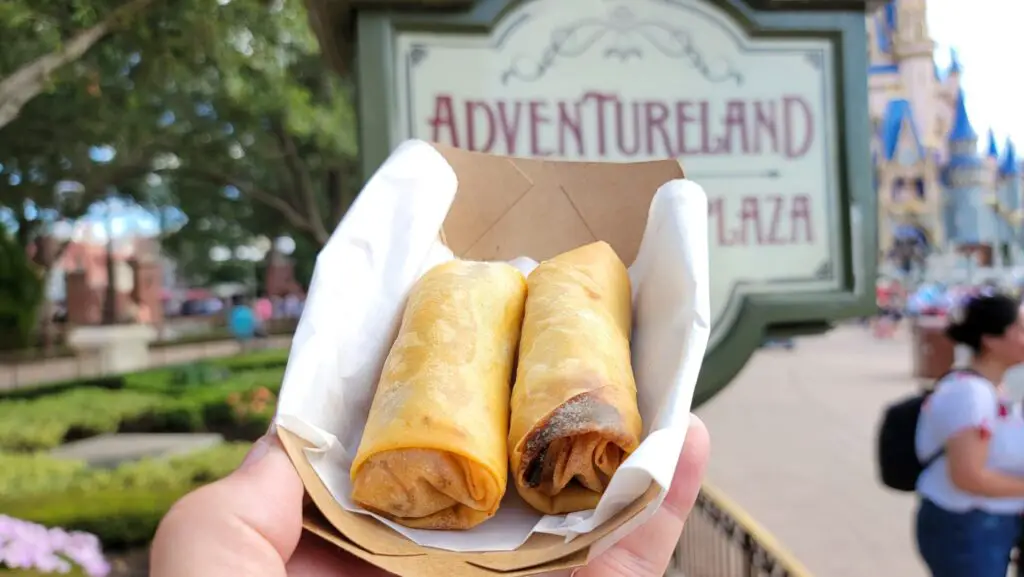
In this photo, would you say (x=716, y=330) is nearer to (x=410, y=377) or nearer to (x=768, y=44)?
(x=768, y=44)

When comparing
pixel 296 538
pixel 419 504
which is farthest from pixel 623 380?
pixel 296 538

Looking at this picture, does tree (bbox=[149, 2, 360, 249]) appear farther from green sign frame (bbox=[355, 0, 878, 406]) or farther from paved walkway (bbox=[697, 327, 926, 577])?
green sign frame (bbox=[355, 0, 878, 406])

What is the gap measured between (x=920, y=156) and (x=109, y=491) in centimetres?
3923

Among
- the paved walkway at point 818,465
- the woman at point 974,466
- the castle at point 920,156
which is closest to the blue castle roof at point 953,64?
the castle at point 920,156

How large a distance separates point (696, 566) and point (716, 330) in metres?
3.02

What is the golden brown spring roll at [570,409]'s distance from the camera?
1.46 meters

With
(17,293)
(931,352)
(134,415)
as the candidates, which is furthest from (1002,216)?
(134,415)

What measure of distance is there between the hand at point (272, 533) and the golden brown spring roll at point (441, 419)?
0.14 m

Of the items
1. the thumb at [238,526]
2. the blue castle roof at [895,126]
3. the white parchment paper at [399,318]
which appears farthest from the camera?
the blue castle roof at [895,126]

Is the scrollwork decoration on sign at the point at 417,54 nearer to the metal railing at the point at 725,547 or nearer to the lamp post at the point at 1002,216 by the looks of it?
the metal railing at the point at 725,547

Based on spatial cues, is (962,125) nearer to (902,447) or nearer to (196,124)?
(196,124)

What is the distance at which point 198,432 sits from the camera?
870 centimetres

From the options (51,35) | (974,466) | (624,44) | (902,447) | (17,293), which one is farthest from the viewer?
(17,293)

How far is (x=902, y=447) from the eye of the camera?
333 cm
